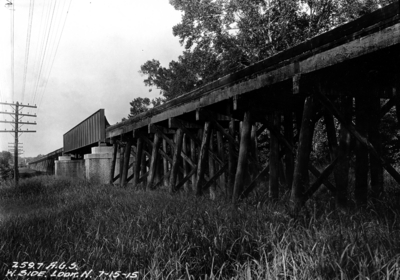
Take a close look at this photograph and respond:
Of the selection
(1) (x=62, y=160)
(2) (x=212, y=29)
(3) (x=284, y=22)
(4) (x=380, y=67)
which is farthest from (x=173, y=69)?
(4) (x=380, y=67)

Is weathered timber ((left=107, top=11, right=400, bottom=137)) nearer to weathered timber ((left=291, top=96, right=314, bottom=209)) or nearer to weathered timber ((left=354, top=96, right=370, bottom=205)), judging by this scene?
weathered timber ((left=291, top=96, right=314, bottom=209))


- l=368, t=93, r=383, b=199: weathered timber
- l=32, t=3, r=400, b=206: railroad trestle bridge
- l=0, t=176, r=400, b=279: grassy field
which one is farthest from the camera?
l=368, t=93, r=383, b=199: weathered timber

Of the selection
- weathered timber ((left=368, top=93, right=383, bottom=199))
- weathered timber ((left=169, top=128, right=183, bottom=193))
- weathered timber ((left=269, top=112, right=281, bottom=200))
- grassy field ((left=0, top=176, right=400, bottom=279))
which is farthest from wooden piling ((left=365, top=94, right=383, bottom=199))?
weathered timber ((left=169, top=128, right=183, bottom=193))

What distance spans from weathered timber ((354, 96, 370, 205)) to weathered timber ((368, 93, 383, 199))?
13 cm

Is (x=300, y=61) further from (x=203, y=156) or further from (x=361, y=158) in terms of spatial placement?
(x=203, y=156)

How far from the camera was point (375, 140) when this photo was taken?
465 centimetres

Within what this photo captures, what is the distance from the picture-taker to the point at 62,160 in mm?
22016

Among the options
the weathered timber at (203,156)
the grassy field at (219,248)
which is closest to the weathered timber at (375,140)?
the grassy field at (219,248)

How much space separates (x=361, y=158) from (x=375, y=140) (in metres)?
0.33

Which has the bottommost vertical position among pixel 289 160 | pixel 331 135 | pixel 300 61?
pixel 289 160

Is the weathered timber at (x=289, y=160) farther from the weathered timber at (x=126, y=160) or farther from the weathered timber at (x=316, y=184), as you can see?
the weathered timber at (x=126, y=160)

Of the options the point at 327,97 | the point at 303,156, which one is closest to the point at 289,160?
the point at 303,156

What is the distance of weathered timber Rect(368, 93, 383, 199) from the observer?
4.57 m

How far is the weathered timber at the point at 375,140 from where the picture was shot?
4.57 meters
